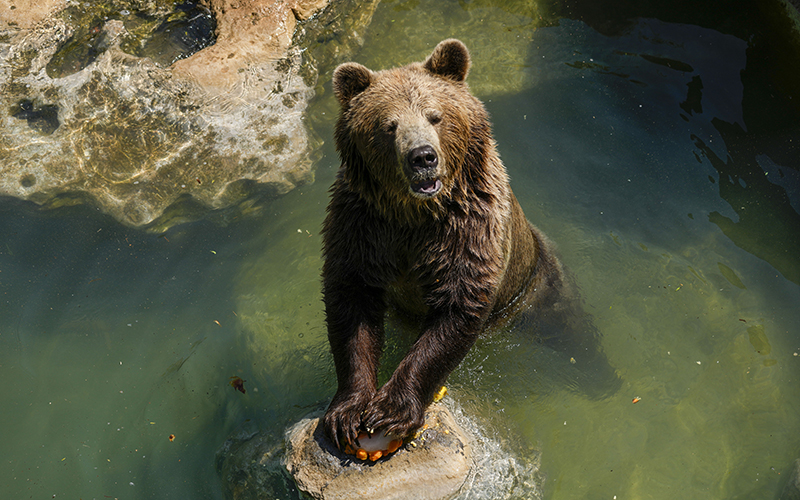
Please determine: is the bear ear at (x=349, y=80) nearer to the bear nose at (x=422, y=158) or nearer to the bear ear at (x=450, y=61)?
the bear ear at (x=450, y=61)

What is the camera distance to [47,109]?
7141 millimetres

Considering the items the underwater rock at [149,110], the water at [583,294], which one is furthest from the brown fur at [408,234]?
the underwater rock at [149,110]

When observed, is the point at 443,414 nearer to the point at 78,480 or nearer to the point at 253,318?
the point at 253,318

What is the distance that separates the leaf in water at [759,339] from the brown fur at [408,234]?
3025mm

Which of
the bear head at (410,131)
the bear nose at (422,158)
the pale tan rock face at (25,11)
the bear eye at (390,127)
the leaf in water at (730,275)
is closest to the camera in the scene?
the bear nose at (422,158)

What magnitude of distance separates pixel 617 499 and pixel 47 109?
777 centimetres

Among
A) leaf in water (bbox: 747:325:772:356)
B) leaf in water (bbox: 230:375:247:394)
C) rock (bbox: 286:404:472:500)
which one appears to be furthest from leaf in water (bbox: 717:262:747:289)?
leaf in water (bbox: 230:375:247:394)

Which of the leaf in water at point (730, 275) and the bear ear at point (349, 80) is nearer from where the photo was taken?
the bear ear at point (349, 80)

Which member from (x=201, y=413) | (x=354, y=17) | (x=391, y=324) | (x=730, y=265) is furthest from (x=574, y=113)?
(x=201, y=413)

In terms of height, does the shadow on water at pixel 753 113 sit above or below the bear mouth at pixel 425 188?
below

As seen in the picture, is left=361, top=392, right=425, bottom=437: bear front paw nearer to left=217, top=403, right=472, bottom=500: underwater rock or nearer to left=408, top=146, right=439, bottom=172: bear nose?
left=217, top=403, right=472, bottom=500: underwater rock

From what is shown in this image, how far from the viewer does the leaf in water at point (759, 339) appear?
5816 millimetres

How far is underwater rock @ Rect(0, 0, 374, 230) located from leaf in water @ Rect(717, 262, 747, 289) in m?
4.96

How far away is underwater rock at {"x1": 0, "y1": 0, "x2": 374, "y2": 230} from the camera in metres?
6.83
